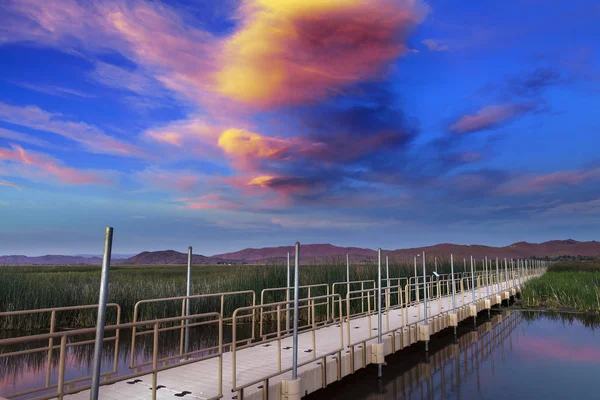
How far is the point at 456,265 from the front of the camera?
3544 centimetres

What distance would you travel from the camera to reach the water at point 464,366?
396 inches

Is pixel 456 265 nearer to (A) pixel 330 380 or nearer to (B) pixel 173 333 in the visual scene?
(B) pixel 173 333

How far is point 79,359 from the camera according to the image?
43.2ft

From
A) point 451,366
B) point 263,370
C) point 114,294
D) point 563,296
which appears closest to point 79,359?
point 114,294

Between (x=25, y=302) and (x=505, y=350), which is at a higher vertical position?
(x=25, y=302)

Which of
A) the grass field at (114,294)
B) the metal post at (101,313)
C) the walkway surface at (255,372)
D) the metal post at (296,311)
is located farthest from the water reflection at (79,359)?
the metal post at (101,313)

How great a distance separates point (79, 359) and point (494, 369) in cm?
1147

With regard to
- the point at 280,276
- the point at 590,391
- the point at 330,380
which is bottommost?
the point at 590,391

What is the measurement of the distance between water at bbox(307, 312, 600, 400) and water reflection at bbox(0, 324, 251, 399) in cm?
493

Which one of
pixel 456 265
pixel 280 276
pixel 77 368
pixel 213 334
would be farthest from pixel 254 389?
pixel 456 265

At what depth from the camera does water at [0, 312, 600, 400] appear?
10.1 meters

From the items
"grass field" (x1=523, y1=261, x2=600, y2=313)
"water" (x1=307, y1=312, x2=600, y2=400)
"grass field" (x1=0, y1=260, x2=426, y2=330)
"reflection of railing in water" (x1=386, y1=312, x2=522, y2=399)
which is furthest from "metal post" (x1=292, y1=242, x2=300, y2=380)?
"grass field" (x1=523, y1=261, x2=600, y2=313)

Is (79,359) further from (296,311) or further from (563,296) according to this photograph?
(563,296)

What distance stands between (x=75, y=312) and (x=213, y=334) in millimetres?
5656
